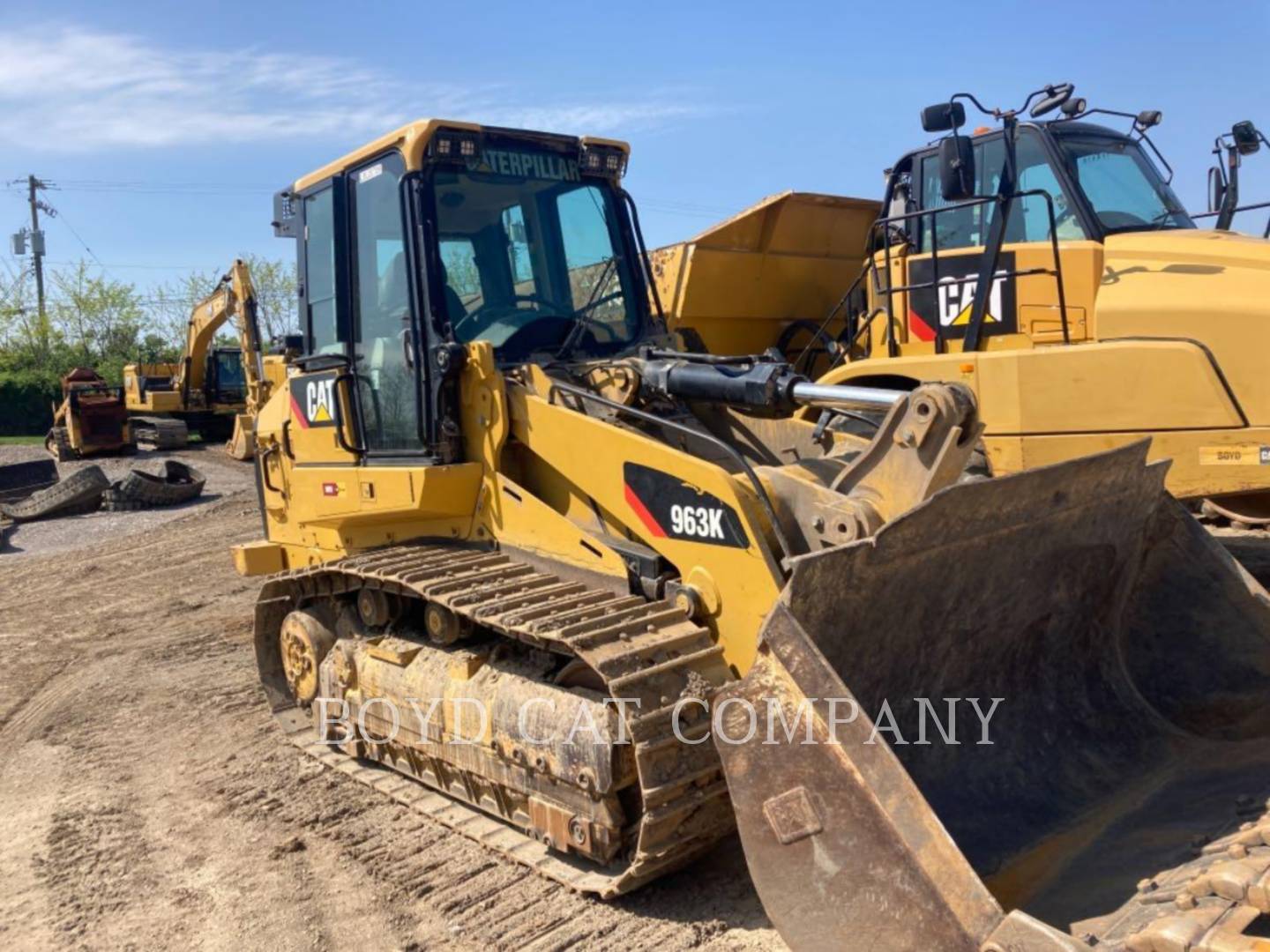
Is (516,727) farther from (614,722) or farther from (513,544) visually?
(513,544)

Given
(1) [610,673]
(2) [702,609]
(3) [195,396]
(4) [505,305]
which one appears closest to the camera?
(1) [610,673]

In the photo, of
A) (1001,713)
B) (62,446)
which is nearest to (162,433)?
(62,446)

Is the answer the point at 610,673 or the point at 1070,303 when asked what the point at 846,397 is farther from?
the point at 1070,303

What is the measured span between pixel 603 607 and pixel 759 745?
3.99ft

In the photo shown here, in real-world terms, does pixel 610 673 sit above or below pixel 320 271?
below

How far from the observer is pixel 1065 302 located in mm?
6090

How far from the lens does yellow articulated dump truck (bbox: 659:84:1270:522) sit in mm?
5422

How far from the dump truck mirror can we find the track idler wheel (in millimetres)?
4421

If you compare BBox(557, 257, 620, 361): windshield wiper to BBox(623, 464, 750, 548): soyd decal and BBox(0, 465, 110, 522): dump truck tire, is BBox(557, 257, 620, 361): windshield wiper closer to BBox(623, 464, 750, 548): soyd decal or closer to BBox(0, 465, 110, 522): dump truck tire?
BBox(623, 464, 750, 548): soyd decal

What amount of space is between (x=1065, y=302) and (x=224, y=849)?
201 inches

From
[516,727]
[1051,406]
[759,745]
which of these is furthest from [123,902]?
[1051,406]

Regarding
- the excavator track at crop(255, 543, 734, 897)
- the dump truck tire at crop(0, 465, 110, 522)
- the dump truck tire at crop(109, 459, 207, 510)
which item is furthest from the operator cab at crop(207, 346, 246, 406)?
the excavator track at crop(255, 543, 734, 897)

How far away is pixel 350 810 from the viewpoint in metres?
4.78

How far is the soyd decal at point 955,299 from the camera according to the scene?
6.37 metres
